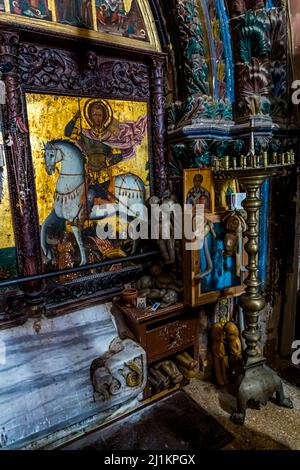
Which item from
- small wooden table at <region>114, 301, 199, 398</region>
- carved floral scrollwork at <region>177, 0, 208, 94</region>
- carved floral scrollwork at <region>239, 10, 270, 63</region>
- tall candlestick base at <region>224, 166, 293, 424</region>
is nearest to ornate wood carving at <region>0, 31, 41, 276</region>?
small wooden table at <region>114, 301, 199, 398</region>

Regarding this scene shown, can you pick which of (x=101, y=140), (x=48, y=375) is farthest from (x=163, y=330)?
(x=101, y=140)

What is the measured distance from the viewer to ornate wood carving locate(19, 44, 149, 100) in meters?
2.25

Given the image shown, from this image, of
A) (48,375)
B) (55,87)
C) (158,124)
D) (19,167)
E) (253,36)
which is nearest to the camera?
(48,375)

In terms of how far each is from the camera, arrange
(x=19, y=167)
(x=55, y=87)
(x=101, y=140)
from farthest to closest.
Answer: (x=101, y=140), (x=55, y=87), (x=19, y=167)

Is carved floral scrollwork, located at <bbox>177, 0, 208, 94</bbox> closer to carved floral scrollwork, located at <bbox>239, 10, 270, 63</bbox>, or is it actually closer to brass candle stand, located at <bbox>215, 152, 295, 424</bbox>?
carved floral scrollwork, located at <bbox>239, 10, 270, 63</bbox>

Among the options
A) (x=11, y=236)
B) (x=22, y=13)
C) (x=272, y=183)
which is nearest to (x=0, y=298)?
(x=11, y=236)

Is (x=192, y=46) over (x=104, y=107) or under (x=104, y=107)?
over

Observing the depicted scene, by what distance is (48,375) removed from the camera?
2.14m

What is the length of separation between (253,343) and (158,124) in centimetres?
216

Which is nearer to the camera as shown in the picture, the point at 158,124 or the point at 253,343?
the point at 253,343

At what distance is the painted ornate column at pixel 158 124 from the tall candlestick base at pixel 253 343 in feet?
3.01

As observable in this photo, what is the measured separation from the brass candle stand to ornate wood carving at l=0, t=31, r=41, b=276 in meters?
1.50

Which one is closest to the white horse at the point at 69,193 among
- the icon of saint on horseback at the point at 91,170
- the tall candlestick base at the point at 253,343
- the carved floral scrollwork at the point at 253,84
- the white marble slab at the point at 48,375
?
the icon of saint on horseback at the point at 91,170

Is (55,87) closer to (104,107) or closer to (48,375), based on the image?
(104,107)
